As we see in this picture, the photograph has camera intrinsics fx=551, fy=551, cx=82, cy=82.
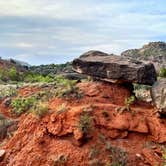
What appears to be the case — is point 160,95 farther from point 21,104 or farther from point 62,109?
point 21,104

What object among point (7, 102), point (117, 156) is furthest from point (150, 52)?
point (117, 156)

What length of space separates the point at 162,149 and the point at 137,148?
719 mm

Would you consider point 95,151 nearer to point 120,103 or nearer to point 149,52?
point 120,103

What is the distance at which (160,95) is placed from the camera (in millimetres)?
16656

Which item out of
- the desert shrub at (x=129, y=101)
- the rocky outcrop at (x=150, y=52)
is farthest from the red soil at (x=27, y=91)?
the rocky outcrop at (x=150, y=52)

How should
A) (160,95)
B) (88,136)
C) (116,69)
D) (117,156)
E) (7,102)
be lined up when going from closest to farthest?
1. (117,156)
2. (88,136)
3. (160,95)
4. (116,69)
5. (7,102)

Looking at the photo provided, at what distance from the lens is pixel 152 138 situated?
53.7 ft

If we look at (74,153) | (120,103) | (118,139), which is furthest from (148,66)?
(74,153)

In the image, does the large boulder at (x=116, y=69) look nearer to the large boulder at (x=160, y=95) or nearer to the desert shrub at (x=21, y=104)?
the large boulder at (x=160, y=95)

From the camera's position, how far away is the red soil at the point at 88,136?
15820 mm

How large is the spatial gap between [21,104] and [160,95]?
246 inches

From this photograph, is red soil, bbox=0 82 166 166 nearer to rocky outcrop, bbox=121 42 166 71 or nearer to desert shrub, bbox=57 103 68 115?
desert shrub, bbox=57 103 68 115

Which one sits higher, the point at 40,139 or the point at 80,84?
the point at 80,84

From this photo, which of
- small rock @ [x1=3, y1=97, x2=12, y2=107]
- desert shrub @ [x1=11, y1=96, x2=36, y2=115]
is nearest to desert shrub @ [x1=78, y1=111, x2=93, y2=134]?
desert shrub @ [x1=11, y1=96, x2=36, y2=115]
